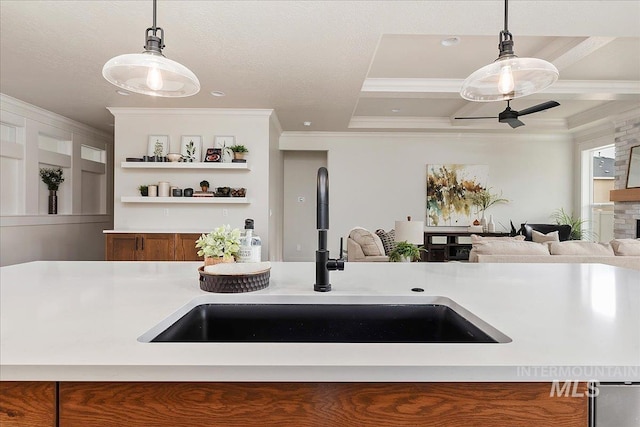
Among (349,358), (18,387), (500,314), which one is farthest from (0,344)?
(500,314)

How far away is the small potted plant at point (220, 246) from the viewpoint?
4.30ft

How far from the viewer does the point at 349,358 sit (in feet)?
2.17

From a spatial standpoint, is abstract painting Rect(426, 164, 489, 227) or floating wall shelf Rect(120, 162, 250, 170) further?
abstract painting Rect(426, 164, 489, 227)

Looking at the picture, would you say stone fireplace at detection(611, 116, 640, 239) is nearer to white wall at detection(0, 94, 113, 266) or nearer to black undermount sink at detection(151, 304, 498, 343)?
black undermount sink at detection(151, 304, 498, 343)

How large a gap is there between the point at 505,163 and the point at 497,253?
4.26 metres

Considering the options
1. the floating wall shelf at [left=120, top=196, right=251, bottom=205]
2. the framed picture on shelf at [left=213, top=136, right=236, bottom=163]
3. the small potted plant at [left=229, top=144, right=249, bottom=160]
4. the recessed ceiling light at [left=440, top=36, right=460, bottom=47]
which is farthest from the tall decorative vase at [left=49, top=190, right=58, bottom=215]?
the recessed ceiling light at [left=440, top=36, right=460, bottom=47]

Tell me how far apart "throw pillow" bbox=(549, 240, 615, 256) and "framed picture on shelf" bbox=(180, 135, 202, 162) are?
434cm

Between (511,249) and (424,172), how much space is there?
372 cm

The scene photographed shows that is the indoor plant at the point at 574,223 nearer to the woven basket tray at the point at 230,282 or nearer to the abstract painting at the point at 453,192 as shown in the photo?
the abstract painting at the point at 453,192

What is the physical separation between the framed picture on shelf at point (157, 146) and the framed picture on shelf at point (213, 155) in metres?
0.60

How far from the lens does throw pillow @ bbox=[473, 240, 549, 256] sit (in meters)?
3.38

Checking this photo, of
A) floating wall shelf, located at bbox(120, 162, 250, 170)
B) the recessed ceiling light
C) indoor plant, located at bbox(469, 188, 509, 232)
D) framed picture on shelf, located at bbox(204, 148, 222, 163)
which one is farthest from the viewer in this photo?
indoor plant, located at bbox(469, 188, 509, 232)

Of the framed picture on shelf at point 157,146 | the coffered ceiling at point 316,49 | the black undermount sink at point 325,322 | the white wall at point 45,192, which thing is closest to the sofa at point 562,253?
the coffered ceiling at point 316,49

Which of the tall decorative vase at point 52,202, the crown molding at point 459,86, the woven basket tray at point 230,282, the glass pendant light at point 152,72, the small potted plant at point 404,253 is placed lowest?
the small potted plant at point 404,253
